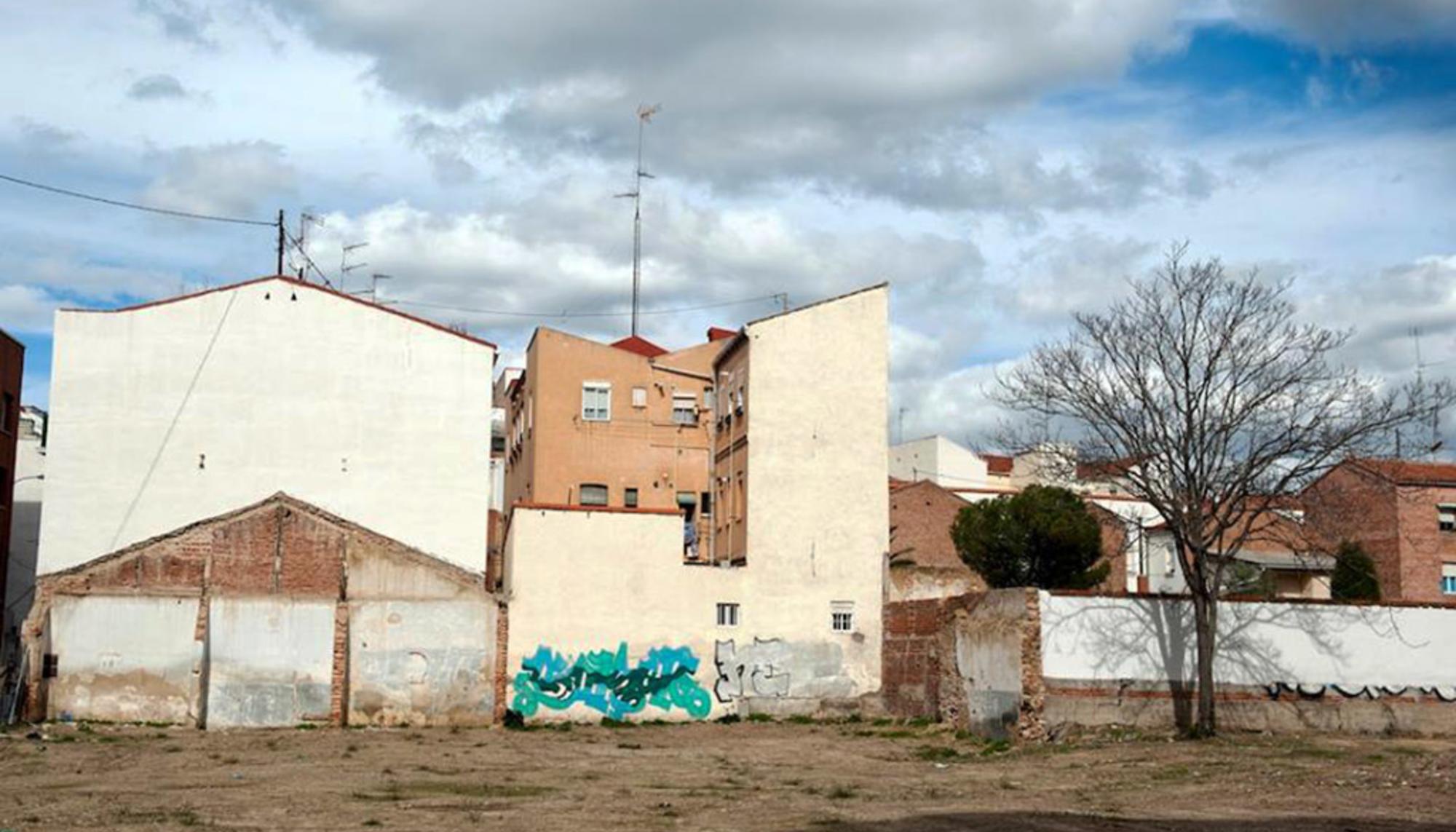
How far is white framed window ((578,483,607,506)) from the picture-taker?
50.3 metres

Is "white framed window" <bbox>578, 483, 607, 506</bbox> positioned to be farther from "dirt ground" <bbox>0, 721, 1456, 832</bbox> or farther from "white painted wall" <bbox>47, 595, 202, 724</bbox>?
"white painted wall" <bbox>47, 595, 202, 724</bbox>

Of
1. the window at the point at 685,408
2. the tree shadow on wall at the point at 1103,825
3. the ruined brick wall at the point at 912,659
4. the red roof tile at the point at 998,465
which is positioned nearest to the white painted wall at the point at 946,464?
the red roof tile at the point at 998,465

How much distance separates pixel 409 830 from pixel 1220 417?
814 inches

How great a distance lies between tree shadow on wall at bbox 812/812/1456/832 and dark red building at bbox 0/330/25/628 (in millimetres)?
35186

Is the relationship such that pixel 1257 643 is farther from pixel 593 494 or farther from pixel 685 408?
pixel 593 494

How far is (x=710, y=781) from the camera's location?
85.7 feet

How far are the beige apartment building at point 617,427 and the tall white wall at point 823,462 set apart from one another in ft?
21.8

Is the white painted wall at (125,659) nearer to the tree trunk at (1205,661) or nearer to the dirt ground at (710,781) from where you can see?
the dirt ground at (710,781)

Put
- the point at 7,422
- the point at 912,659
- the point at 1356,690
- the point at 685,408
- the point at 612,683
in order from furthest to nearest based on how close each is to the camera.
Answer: the point at 685,408 → the point at 7,422 → the point at 612,683 → the point at 912,659 → the point at 1356,690

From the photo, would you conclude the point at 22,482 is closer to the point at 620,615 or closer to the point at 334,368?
the point at 334,368

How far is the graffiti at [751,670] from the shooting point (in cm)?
4103

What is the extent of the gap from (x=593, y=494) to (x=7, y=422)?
61.1ft

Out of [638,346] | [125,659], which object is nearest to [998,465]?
[638,346]

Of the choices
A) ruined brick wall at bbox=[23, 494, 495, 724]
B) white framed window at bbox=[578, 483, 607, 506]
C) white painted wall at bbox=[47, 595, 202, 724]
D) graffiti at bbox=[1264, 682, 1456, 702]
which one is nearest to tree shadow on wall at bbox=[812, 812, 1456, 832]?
graffiti at bbox=[1264, 682, 1456, 702]
